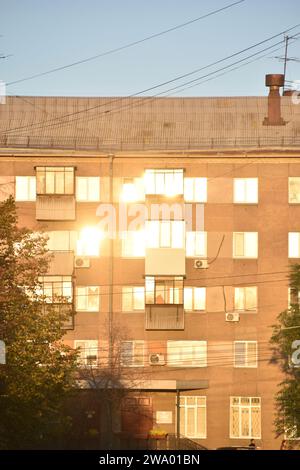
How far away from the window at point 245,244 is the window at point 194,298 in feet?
9.36

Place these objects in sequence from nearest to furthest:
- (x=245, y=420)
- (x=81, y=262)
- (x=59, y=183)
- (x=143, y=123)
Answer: (x=245, y=420) → (x=81, y=262) → (x=59, y=183) → (x=143, y=123)

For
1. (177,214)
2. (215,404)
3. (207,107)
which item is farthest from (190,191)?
(215,404)

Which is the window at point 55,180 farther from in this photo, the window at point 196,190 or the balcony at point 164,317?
the balcony at point 164,317

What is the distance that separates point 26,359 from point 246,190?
29.5 metres

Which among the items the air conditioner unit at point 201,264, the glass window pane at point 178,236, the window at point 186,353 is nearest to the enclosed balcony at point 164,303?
the window at point 186,353

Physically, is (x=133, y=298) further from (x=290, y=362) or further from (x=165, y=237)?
(x=290, y=362)

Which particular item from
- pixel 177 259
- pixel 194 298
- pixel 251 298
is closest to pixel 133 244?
pixel 177 259

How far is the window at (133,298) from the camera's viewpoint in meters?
78.7

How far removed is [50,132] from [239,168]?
1180 cm

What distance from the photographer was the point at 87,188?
79.8 meters

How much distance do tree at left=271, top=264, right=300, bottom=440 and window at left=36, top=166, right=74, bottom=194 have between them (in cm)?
1398

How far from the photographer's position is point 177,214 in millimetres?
79375

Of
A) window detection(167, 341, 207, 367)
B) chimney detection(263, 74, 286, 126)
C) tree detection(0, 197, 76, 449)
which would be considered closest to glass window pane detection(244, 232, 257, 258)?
window detection(167, 341, 207, 367)
